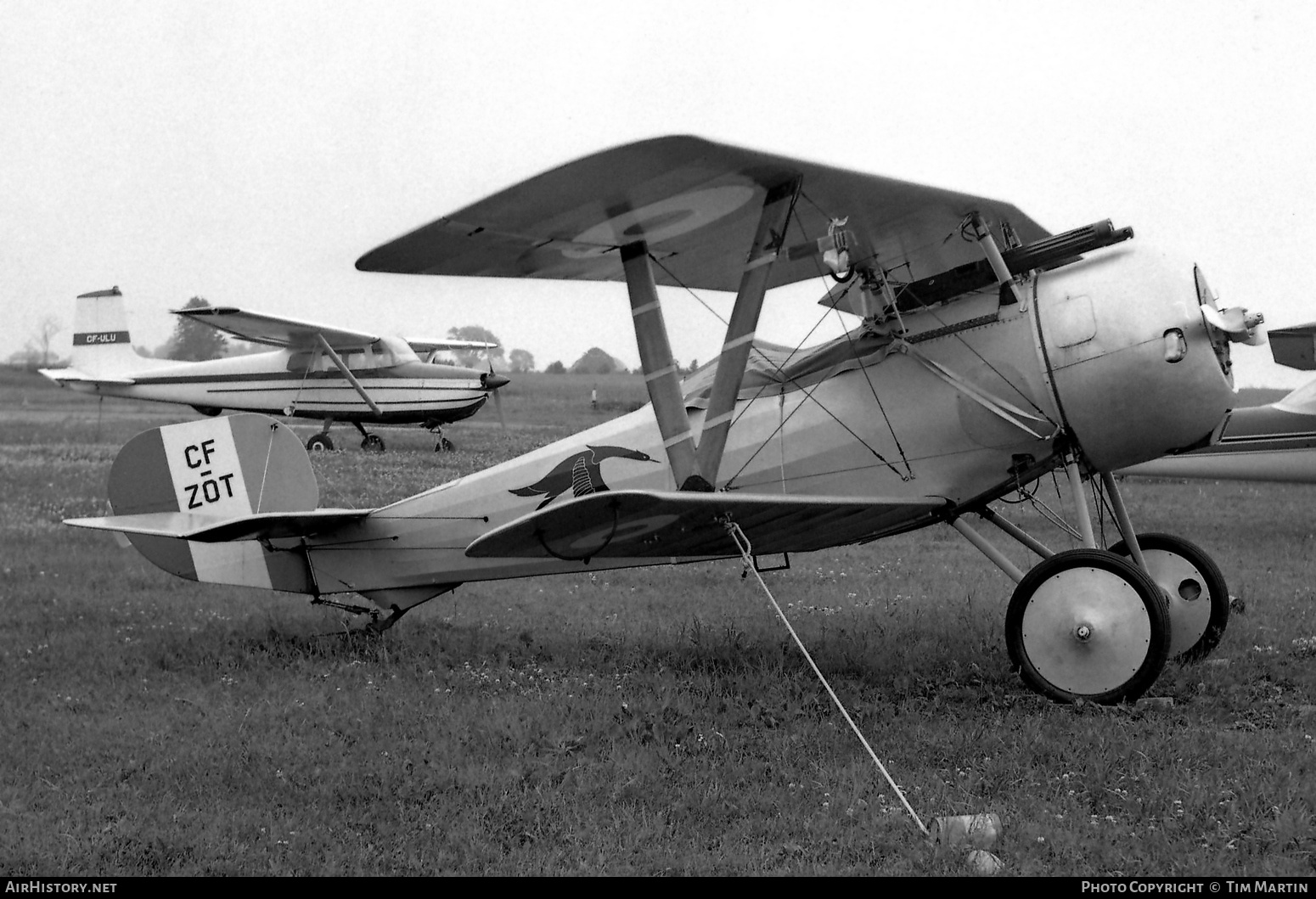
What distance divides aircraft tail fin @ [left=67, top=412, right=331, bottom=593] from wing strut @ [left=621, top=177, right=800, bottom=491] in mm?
2558

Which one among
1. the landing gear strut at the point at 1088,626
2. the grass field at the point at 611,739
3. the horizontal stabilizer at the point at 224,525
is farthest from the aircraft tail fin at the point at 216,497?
the landing gear strut at the point at 1088,626

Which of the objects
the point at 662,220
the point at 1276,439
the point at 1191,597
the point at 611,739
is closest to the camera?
the point at 611,739

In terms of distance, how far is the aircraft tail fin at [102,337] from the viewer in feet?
78.8

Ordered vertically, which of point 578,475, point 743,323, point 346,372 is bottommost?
point 578,475

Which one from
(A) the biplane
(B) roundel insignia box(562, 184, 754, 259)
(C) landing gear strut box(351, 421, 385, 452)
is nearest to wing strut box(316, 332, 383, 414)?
(C) landing gear strut box(351, 421, 385, 452)

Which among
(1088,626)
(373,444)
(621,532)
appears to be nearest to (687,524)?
(621,532)

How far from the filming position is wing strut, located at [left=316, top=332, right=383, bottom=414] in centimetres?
2286

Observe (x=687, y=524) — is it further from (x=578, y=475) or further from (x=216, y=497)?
(x=216, y=497)

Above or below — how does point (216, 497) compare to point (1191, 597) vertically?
above

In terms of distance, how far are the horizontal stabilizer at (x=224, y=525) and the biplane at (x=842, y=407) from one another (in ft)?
0.08

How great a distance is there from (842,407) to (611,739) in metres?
2.31

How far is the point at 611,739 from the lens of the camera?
195 inches

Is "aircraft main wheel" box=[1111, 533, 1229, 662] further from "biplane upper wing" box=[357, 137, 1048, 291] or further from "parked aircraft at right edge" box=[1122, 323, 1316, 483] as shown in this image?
"parked aircraft at right edge" box=[1122, 323, 1316, 483]

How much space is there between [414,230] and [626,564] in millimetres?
2331
